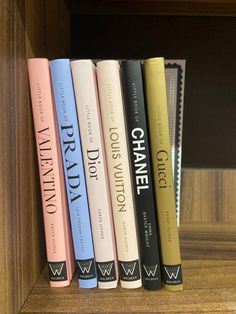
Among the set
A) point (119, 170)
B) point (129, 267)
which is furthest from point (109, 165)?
point (129, 267)

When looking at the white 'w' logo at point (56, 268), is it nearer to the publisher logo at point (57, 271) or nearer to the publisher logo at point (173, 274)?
the publisher logo at point (57, 271)

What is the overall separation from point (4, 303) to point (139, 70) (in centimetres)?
30

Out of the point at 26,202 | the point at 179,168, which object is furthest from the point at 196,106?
the point at 26,202

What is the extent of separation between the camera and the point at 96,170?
54 centimetres

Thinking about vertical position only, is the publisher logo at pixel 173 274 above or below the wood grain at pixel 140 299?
above

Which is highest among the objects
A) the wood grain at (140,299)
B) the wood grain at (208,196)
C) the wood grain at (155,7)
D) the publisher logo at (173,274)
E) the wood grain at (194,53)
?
the wood grain at (155,7)

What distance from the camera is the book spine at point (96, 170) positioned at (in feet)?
1.75

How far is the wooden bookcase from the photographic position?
483 mm

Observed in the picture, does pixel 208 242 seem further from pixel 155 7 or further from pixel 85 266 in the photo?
pixel 155 7

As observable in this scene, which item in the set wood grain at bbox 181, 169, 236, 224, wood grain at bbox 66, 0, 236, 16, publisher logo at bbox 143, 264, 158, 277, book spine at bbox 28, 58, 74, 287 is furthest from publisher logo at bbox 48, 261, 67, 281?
wood grain at bbox 66, 0, 236, 16

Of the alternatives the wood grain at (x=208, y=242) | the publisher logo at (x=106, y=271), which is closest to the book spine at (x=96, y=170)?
the publisher logo at (x=106, y=271)

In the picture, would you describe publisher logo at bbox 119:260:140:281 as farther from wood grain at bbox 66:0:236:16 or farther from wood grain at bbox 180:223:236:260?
wood grain at bbox 66:0:236:16

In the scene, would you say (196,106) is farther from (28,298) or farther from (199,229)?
(28,298)

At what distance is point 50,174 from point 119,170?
8 centimetres
